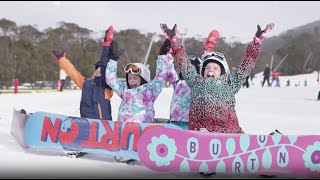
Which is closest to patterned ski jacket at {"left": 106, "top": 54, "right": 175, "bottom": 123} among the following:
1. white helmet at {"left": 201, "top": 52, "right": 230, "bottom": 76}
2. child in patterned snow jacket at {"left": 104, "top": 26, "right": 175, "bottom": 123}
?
child in patterned snow jacket at {"left": 104, "top": 26, "right": 175, "bottom": 123}

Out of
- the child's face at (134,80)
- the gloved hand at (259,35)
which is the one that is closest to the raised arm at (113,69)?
the child's face at (134,80)

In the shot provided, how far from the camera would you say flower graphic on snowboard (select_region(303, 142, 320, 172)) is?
3613 mm

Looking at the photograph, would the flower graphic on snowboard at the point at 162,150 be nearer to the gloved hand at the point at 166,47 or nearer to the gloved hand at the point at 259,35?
the gloved hand at the point at 259,35

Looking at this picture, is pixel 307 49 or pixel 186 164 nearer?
pixel 186 164

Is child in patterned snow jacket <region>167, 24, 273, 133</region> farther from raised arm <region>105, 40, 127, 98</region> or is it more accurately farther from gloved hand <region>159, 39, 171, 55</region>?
raised arm <region>105, 40, 127, 98</region>

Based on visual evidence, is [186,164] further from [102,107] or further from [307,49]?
[307,49]

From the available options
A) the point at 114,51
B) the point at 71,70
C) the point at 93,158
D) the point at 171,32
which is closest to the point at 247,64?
Answer: the point at 171,32

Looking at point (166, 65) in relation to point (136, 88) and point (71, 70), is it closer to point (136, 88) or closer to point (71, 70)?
point (136, 88)

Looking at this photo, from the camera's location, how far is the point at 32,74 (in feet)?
123

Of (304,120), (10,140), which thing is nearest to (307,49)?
(304,120)

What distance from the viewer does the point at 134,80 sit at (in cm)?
481

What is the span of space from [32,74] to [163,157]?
116 ft

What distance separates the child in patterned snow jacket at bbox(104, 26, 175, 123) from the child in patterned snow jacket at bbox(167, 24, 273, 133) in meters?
0.58

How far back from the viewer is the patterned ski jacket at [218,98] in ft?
13.3
